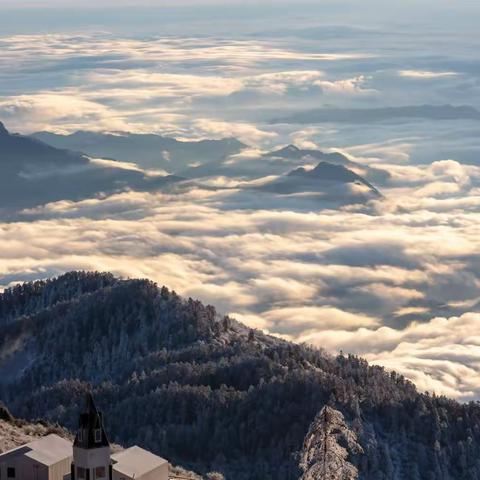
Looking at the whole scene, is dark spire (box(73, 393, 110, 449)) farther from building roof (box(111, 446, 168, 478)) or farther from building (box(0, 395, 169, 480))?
building roof (box(111, 446, 168, 478))

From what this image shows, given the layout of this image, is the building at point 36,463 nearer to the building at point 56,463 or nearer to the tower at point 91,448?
the building at point 56,463

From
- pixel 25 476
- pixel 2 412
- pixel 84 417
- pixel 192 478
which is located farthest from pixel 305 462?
pixel 2 412

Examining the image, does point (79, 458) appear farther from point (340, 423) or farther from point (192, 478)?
point (192, 478)

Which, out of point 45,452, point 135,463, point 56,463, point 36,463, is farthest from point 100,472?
point 135,463

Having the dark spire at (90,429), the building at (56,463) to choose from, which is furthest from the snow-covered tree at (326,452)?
the building at (56,463)

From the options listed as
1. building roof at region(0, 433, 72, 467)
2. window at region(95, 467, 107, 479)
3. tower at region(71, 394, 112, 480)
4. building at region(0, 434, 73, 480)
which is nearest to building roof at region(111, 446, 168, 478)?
building roof at region(0, 433, 72, 467)

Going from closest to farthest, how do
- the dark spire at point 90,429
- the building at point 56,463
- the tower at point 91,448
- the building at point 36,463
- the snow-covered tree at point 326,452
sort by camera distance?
the snow-covered tree at point 326,452 → the dark spire at point 90,429 → the tower at point 91,448 → the building at point 36,463 → the building at point 56,463
